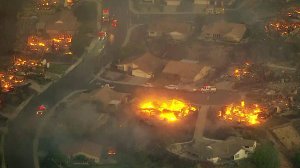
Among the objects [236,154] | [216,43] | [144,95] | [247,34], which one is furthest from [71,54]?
[236,154]

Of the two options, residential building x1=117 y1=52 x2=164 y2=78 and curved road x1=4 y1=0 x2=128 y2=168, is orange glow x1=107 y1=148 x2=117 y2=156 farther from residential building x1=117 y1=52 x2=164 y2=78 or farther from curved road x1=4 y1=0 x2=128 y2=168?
residential building x1=117 y1=52 x2=164 y2=78

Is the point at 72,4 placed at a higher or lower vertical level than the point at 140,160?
higher

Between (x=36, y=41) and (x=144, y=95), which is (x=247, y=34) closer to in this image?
(x=144, y=95)

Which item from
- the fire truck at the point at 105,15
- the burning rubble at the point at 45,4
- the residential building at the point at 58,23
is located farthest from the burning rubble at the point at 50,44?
the burning rubble at the point at 45,4

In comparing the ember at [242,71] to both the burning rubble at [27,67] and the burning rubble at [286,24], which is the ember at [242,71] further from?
the burning rubble at [27,67]

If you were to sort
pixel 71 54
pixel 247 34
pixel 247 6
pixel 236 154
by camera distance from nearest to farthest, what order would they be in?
pixel 236 154 → pixel 71 54 → pixel 247 34 → pixel 247 6

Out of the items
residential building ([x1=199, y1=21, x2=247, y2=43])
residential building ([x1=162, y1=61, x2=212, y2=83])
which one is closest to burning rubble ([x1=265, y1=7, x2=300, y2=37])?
residential building ([x1=199, y1=21, x2=247, y2=43])
